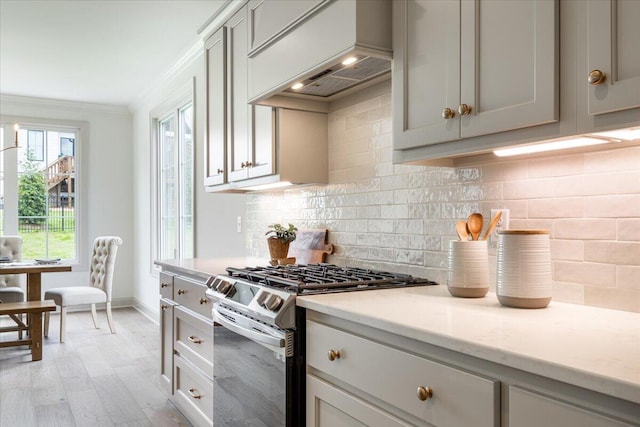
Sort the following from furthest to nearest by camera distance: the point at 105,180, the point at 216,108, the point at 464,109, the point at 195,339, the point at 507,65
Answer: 1. the point at 105,180
2. the point at 216,108
3. the point at 195,339
4. the point at 464,109
5. the point at 507,65

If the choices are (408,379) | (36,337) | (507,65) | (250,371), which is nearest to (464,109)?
(507,65)

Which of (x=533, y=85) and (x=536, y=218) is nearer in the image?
(x=533, y=85)

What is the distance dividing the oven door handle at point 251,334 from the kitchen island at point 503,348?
0.43ft

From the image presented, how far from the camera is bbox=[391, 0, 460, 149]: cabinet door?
1538 mm

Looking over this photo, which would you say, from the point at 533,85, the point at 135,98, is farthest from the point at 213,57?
the point at 135,98

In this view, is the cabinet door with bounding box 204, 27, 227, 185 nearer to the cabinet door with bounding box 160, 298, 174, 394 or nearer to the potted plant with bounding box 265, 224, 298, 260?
the potted plant with bounding box 265, 224, 298, 260

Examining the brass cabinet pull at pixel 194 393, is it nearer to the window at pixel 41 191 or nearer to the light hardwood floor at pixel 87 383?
the light hardwood floor at pixel 87 383

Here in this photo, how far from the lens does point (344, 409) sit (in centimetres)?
146

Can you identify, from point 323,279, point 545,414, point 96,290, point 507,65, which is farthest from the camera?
point 96,290

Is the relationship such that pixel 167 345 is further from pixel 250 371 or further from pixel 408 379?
pixel 408 379

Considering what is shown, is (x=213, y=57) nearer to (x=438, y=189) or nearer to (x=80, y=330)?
(x=438, y=189)

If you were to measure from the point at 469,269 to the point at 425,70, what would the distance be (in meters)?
0.67

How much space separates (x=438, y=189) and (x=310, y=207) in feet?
3.43

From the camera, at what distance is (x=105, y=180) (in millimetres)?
6770
